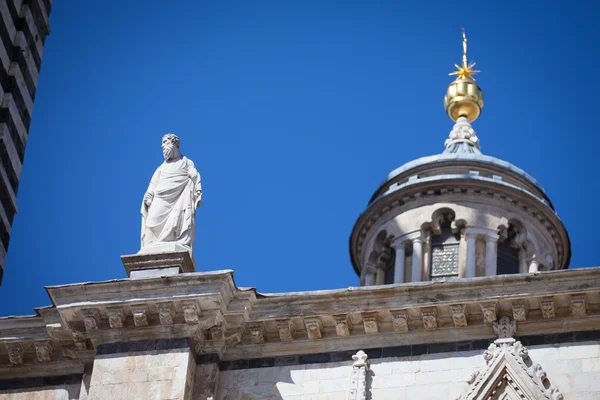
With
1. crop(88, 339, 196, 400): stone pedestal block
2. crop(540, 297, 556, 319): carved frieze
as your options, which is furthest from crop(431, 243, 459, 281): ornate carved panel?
crop(88, 339, 196, 400): stone pedestal block

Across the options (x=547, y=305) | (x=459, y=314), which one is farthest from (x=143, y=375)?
(x=547, y=305)

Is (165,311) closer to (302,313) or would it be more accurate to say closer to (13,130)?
(302,313)

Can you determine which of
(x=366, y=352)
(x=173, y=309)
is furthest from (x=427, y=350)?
(x=173, y=309)

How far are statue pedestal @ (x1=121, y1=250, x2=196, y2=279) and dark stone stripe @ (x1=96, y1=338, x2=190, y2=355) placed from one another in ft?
3.25

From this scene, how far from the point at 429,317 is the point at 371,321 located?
2.59 ft

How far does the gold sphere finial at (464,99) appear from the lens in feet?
139

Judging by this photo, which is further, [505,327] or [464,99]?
[464,99]

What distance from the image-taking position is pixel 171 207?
2712 centimetres

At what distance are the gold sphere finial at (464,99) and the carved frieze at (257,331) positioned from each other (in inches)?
691

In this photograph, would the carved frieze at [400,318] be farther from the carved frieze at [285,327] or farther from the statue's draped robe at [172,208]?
the statue's draped robe at [172,208]

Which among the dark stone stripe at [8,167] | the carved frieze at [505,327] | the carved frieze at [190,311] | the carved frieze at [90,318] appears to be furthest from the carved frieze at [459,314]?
the dark stone stripe at [8,167]

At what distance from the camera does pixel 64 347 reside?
→ 2633 centimetres

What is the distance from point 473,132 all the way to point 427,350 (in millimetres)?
17065

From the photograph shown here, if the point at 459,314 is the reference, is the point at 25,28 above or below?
above
